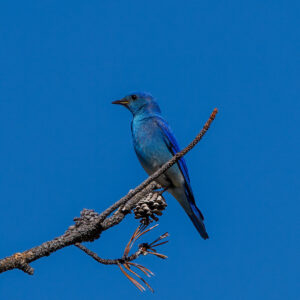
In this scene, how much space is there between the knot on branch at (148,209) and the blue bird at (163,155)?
287cm

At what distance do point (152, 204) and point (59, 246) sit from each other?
860mm

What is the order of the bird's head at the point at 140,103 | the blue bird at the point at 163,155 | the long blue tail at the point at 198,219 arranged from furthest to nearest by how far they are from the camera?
the bird's head at the point at 140,103 < the blue bird at the point at 163,155 < the long blue tail at the point at 198,219

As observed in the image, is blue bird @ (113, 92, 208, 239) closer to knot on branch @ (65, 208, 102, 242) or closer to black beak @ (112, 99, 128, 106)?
black beak @ (112, 99, 128, 106)

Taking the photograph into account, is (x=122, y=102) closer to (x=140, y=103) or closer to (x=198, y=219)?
(x=140, y=103)

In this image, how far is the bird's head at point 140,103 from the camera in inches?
294

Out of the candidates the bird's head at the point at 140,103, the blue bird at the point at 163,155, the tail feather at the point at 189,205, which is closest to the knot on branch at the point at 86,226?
the blue bird at the point at 163,155

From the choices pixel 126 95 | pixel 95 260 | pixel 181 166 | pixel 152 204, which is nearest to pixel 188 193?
pixel 181 166

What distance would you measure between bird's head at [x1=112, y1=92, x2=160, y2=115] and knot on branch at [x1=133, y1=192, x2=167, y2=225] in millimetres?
3963

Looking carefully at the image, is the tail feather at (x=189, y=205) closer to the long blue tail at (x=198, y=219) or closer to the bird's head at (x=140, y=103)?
the long blue tail at (x=198, y=219)

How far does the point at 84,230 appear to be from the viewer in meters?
3.06

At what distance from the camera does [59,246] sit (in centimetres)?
295

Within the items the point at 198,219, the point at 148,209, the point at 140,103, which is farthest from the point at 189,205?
the point at 148,209

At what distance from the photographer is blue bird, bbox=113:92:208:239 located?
664 centimetres

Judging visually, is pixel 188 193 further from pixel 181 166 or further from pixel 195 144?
pixel 195 144
